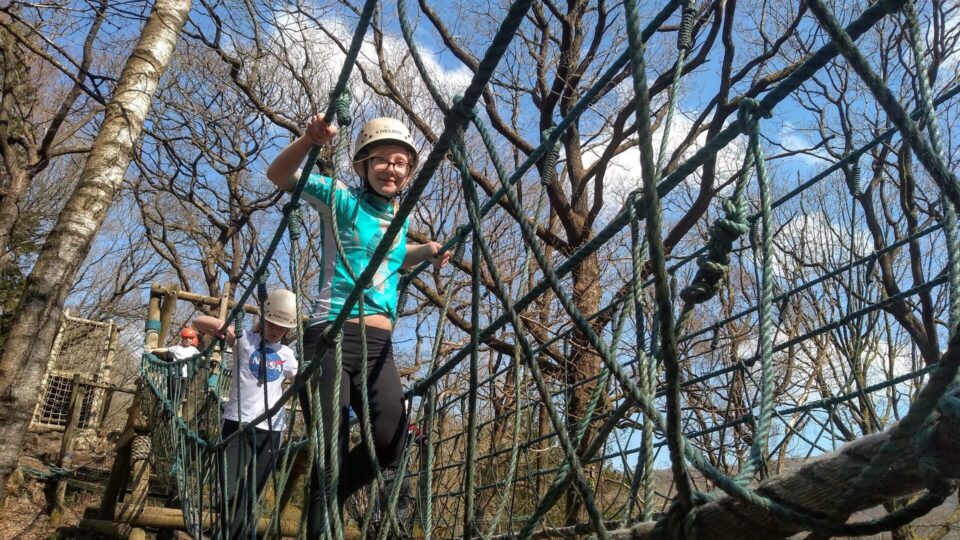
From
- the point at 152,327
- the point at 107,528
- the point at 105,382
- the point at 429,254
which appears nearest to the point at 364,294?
the point at 429,254

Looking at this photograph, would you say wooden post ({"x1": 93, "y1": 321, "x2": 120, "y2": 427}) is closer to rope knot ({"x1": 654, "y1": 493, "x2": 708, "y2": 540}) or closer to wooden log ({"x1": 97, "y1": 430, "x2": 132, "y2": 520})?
wooden log ({"x1": 97, "y1": 430, "x2": 132, "y2": 520})

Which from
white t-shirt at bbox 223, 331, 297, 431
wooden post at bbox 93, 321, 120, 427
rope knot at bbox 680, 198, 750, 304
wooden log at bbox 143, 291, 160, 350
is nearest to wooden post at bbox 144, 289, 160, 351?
wooden log at bbox 143, 291, 160, 350

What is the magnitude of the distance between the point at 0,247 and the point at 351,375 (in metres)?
5.85

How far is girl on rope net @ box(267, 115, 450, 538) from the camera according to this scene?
1.68 meters

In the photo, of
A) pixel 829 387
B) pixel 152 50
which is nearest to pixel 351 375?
pixel 152 50

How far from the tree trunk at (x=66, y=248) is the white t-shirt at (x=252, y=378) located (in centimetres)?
80

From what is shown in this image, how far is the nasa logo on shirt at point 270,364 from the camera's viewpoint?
2.87 metres

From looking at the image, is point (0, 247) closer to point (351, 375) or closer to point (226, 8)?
point (226, 8)

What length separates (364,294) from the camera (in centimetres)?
163

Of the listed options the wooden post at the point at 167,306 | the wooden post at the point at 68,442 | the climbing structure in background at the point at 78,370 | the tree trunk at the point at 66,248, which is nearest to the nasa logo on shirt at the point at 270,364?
the tree trunk at the point at 66,248

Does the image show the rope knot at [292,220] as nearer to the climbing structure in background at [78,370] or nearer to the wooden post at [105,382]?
the wooden post at [105,382]

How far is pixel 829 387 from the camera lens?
170 inches

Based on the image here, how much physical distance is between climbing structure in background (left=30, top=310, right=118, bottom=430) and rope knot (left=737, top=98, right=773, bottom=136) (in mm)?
7859

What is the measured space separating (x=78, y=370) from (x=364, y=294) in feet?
29.3
